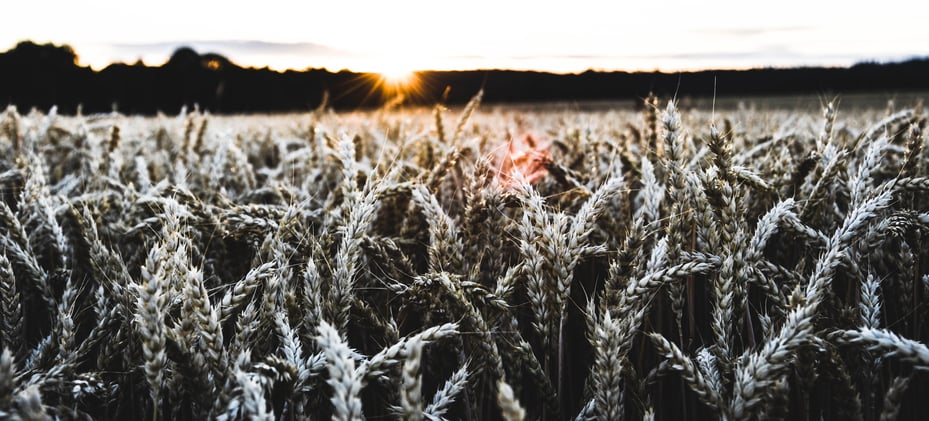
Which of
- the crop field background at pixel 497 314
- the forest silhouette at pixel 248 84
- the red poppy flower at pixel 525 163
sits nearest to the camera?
the crop field background at pixel 497 314

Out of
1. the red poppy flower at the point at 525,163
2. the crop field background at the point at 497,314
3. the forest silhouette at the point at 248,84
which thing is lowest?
the crop field background at the point at 497,314

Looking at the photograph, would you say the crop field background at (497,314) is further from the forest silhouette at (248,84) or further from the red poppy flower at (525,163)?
the forest silhouette at (248,84)

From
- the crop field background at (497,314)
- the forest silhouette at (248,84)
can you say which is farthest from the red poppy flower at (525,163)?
the forest silhouette at (248,84)

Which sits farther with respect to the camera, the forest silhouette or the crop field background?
the forest silhouette

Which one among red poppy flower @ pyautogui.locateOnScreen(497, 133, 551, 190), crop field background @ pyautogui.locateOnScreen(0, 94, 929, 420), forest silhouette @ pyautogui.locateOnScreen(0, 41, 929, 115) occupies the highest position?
forest silhouette @ pyautogui.locateOnScreen(0, 41, 929, 115)

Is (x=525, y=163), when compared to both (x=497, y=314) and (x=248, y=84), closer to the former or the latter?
(x=497, y=314)

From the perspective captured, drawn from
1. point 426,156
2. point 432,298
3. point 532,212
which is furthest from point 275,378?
point 426,156

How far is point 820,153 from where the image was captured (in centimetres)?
202

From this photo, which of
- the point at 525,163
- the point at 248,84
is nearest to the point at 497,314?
the point at 525,163

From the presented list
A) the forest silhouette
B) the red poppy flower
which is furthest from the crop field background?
the forest silhouette

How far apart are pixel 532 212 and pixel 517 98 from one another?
36391mm

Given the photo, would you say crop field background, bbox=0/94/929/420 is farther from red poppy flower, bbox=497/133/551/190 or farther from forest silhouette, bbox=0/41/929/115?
forest silhouette, bbox=0/41/929/115

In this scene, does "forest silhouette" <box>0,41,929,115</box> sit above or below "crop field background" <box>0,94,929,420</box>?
above

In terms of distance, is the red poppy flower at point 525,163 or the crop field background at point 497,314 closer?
the crop field background at point 497,314
